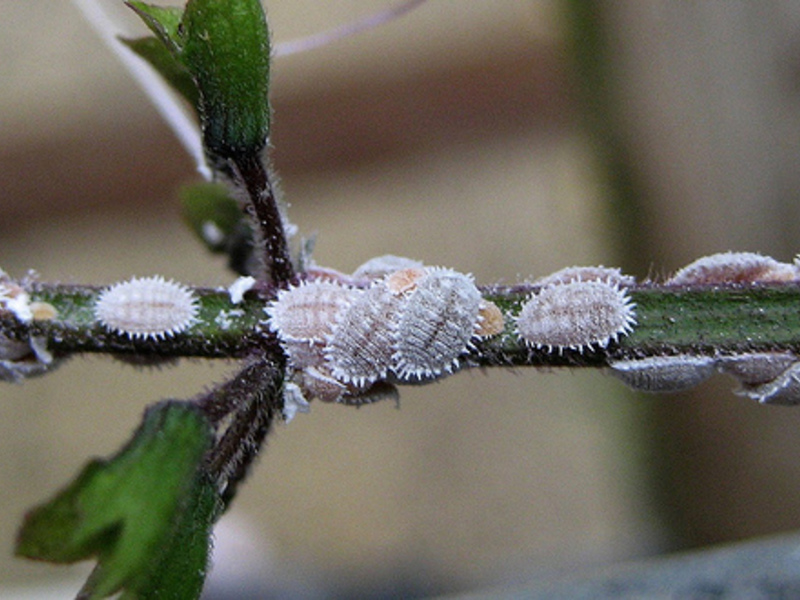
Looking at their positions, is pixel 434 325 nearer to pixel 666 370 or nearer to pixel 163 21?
pixel 666 370

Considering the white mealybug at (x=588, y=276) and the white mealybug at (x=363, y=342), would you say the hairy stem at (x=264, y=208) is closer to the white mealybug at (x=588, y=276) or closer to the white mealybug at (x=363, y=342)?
the white mealybug at (x=363, y=342)

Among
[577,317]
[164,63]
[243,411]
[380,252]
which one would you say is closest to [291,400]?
[243,411]

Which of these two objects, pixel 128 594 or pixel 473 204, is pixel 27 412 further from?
pixel 128 594

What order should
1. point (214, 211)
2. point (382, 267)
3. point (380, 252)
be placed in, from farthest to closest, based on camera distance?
point (380, 252), point (214, 211), point (382, 267)

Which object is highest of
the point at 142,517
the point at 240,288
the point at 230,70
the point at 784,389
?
the point at 230,70

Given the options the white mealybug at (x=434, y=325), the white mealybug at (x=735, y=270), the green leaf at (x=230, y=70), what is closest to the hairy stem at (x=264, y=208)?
the green leaf at (x=230, y=70)

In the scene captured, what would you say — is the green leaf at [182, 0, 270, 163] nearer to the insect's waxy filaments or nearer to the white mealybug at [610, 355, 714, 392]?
the insect's waxy filaments
